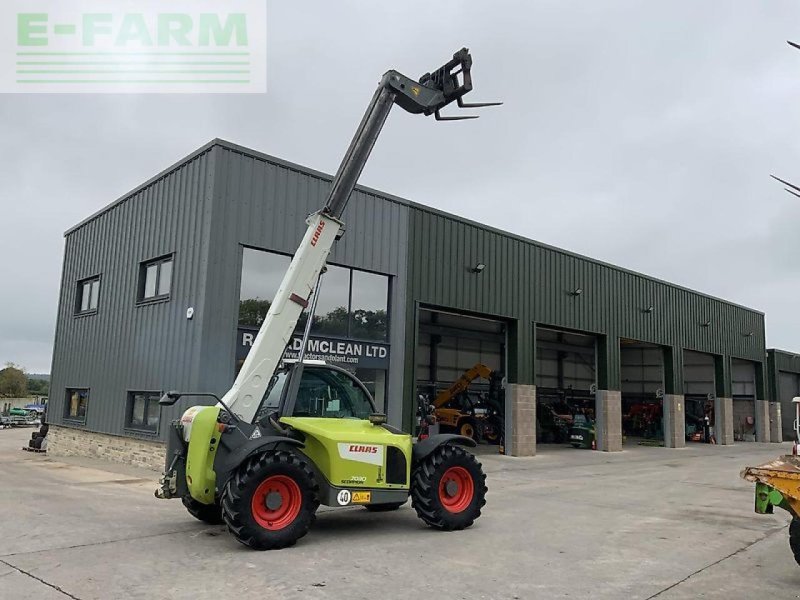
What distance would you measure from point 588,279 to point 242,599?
65.0 feet

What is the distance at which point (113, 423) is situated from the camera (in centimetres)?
1590

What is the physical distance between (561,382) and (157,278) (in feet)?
77.5

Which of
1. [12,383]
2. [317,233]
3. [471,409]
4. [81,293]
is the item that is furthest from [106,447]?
[12,383]

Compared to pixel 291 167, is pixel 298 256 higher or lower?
lower

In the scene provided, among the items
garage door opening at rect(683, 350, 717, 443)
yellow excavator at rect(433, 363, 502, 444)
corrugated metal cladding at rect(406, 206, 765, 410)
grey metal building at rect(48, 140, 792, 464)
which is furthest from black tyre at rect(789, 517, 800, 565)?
garage door opening at rect(683, 350, 717, 443)

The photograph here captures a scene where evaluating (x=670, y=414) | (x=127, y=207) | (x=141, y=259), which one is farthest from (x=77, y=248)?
(x=670, y=414)

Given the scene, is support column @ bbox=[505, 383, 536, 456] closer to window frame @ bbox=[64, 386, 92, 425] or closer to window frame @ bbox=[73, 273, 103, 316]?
window frame @ bbox=[64, 386, 92, 425]

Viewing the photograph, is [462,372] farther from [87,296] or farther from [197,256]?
[197,256]

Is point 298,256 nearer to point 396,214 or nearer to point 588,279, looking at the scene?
point 396,214

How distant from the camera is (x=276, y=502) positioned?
23.5 ft

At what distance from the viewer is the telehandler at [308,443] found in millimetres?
7133

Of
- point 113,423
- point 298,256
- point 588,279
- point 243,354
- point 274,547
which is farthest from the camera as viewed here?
point 588,279

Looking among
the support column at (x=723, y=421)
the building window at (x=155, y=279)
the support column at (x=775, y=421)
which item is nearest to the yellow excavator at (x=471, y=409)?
the building window at (x=155, y=279)

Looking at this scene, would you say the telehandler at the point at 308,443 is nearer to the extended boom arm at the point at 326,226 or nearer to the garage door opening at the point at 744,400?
the extended boom arm at the point at 326,226
